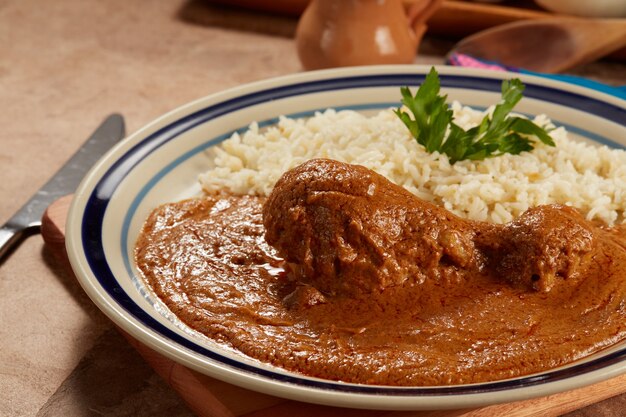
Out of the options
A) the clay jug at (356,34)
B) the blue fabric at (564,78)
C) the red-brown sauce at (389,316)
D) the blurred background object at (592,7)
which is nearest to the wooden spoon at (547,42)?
the blue fabric at (564,78)

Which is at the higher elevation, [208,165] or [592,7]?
[592,7]

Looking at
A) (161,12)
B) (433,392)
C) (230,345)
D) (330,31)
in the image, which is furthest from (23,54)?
(433,392)

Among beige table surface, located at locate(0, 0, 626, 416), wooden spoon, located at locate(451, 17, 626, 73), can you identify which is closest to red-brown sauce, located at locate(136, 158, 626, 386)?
beige table surface, located at locate(0, 0, 626, 416)

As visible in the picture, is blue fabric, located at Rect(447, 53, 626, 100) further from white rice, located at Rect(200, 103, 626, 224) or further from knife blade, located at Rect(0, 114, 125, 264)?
knife blade, located at Rect(0, 114, 125, 264)

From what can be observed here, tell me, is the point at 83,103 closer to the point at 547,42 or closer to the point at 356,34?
the point at 356,34

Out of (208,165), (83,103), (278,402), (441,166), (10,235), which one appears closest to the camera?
(278,402)

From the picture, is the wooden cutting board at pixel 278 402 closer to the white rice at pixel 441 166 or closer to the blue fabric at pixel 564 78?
the white rice at pixel 441 166

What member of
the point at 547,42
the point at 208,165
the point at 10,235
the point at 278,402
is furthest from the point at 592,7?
the point at 278,402
